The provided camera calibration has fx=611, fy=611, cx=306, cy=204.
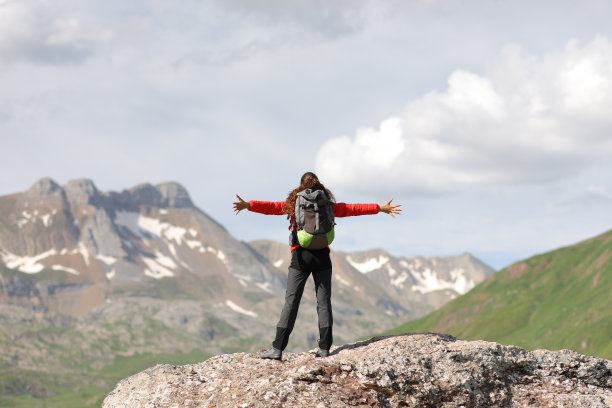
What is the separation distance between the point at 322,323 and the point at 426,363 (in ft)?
10.1

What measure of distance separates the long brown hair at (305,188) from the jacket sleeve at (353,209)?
0.40 metres

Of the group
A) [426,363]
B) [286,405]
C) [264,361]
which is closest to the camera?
[286,405]

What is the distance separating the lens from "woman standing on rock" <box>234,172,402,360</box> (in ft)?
53.7

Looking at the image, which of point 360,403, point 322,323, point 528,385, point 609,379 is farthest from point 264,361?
point 609,379

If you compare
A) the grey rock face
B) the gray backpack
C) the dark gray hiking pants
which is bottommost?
the grey rock face

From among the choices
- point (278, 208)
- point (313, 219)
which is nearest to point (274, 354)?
point (313, 219)

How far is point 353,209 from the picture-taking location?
56.9 feet

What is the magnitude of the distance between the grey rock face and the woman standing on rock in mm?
763

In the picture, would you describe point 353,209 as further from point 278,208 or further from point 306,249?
point 278,208

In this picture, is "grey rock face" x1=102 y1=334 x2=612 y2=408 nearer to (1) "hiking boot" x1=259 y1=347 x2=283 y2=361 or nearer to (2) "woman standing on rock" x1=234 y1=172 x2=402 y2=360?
(1) "hiking boot" x1=259 y1=347 x2=283 y2=361

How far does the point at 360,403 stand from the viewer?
14328 mm

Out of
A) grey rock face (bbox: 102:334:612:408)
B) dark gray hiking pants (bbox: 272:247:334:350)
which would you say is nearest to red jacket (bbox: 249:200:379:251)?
dark gray hiking pants (bbox: 272:247:334:350)

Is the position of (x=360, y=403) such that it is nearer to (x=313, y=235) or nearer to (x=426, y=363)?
(x=426, y=363)

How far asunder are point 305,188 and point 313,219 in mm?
1026
